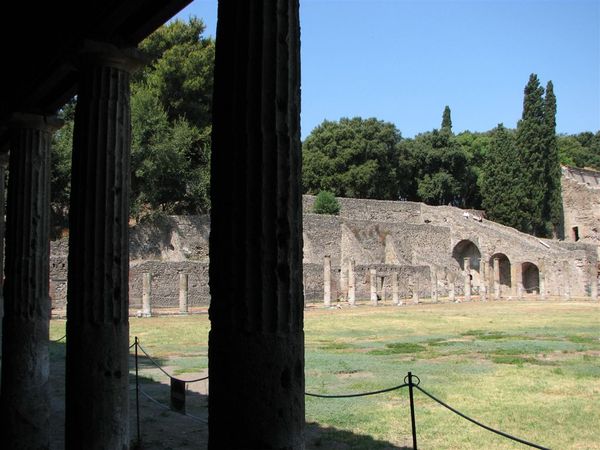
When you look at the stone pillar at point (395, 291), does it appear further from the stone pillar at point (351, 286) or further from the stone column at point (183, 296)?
the stone column at point (183, 296)

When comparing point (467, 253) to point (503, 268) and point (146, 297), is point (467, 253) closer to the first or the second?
point (503, 268)

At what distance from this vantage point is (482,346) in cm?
1338

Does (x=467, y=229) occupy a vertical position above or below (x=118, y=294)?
above

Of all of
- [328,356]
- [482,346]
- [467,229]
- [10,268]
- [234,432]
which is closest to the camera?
[234,432]

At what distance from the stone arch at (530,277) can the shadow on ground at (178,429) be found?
125ft

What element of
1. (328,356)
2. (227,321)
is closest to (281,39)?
(227,321)

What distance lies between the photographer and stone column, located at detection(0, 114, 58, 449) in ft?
17.5

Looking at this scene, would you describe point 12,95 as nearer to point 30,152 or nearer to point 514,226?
point 30,152

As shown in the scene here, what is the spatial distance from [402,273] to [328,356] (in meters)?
25.1

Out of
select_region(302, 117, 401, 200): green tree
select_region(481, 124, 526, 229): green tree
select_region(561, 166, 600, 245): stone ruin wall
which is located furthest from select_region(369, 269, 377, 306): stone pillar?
select_region(561, 166, 600, 245): stone ruin wall

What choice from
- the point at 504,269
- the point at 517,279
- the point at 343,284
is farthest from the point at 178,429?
the point at 504,269

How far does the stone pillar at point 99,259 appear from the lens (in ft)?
13.3

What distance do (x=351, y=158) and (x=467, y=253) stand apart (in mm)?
11246

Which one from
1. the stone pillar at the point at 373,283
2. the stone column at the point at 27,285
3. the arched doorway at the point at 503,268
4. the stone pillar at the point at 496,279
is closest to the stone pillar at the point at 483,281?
the stone pillar at the point at 496,279
